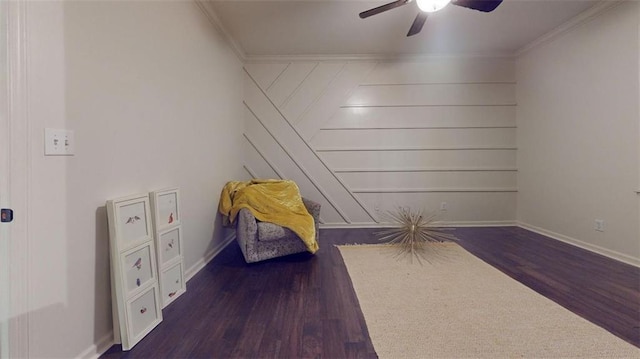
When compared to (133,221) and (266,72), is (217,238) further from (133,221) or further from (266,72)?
(266,72)

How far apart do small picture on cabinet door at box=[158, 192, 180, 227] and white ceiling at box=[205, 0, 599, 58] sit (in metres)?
2.02

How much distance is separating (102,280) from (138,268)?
177 millimetres

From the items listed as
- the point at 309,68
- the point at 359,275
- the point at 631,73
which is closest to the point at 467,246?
the point at 359,275

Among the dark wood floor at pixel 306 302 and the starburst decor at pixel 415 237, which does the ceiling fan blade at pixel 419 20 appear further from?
the dark wood floor at pixel 306 302

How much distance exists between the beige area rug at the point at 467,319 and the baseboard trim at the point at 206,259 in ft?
4.77

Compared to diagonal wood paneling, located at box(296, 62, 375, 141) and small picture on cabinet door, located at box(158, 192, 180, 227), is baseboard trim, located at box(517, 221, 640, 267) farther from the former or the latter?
small picture on cabinet door, located at box(158, 192, 180, 227)

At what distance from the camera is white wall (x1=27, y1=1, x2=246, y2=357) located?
1.22 metres

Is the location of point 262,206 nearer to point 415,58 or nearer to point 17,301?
point 17,301

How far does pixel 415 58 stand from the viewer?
4.35 metres

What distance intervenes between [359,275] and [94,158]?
213 cm

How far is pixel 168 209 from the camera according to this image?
2113mm

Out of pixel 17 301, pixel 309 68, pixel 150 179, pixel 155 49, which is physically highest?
pixel 309 68

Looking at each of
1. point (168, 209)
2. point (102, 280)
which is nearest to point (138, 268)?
point (102, 280)

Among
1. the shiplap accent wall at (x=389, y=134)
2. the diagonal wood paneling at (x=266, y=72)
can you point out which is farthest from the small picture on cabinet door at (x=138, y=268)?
the diagonal wood paneling at (x=266, y=72)
